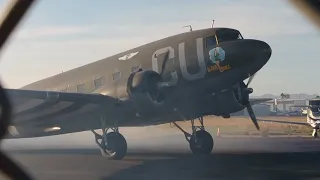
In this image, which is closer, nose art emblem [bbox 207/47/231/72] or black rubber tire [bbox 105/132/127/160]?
nose art emblem [bbox 207/47/231/72]

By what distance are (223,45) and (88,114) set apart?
203 inches

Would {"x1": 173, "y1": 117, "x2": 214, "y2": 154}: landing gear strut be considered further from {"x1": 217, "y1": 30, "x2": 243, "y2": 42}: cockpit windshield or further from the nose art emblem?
{"x1": 217, "y1": 30, "x2": 243, "y2": 42}: cockpit windshield

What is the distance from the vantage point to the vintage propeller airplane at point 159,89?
53.8 ft

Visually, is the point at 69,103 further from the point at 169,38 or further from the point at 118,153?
the point at 169,38

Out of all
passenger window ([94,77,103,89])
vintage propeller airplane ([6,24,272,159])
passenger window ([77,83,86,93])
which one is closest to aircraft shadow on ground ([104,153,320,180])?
vintage propeller airplane ([6,24,272,159])

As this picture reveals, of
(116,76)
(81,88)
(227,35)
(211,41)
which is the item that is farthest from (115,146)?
(227,35)

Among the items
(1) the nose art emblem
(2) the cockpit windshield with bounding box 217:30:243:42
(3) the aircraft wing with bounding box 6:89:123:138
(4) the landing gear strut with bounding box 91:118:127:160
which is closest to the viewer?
(1) the nose art emblem

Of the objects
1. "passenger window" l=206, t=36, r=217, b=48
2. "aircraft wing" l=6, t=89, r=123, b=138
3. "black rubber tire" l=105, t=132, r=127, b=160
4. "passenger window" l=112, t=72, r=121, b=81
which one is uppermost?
"passenger window" l=206, t=36, r=217, b=48

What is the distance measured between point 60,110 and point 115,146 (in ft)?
7.64

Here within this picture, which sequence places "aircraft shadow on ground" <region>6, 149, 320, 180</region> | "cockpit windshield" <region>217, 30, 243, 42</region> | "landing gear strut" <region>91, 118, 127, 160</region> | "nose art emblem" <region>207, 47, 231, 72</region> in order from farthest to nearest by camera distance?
1. "landing gear strut" <region>91, 118, 127, 160</region>
2. "cockpit windshield" <region>217, 30, 243, 42</region>
3. "nose art emblem" <region>207, 47, 231, 72</region>
4. "aircraft shadow on ground" <region>6, 149, 320, 180</region>

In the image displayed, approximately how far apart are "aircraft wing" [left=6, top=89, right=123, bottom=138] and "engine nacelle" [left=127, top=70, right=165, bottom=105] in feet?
2.67

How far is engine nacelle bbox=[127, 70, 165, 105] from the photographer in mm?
16094

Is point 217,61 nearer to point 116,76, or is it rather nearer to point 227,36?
point 227,36

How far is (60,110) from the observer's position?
18047 millimetres
